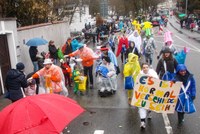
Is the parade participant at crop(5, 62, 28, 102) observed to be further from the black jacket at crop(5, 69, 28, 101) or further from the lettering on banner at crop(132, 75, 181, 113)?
the lettering on banner at crop(132, 75, 181, 113)

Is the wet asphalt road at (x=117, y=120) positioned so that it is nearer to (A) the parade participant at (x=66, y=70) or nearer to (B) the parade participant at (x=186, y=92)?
(B) the parade participant at (x=186, y=92)

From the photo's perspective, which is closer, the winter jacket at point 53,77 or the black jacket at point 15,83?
the black jacket at point 15,83

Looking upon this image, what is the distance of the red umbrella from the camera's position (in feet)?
11.7

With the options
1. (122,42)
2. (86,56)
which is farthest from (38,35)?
(86,56)

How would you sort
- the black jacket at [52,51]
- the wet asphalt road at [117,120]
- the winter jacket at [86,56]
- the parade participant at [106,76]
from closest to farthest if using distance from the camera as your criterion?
the wet asphalt road at [117,120], the parade participant at [106,76], the winter jacket at [86,56], the black jacket at [52,51]

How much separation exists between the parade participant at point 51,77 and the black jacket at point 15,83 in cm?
59

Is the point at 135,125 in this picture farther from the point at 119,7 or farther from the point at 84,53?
the point at 119,7

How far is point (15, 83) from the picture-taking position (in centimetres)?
722

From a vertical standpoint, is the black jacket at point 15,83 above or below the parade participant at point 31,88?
above

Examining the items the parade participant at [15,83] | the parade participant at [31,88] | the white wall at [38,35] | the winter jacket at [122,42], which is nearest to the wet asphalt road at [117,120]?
the parade participant at [31,88]

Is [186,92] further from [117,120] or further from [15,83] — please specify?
[15,83]

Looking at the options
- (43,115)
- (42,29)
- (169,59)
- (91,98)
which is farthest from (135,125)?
(42,29)

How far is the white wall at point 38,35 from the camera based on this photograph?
12725 millimetres

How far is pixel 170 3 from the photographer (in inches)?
6678
